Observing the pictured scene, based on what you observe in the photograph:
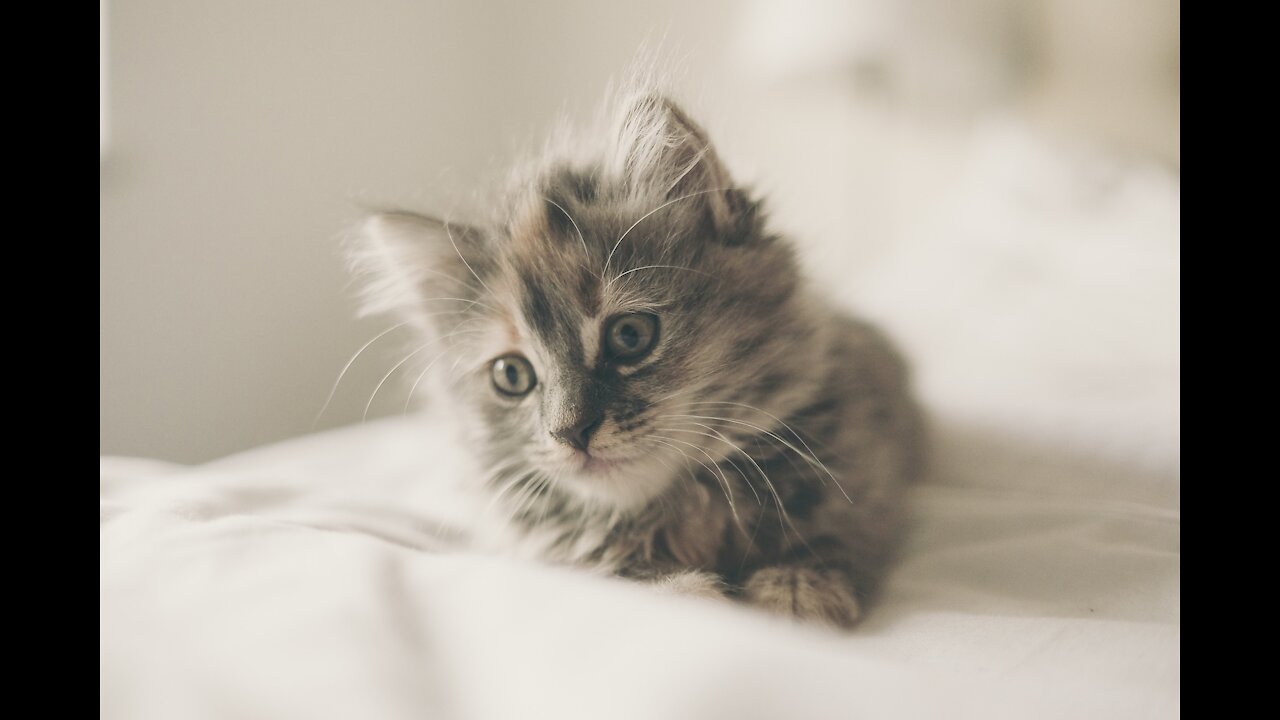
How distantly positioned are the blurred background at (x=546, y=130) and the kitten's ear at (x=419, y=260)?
13 centimetres

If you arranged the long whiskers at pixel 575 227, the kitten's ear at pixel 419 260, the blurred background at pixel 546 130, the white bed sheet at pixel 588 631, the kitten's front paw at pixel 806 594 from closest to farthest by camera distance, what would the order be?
the white bed sheet at pixel 588 631
the kitten's front paw at pixel 806 594
the long whiskers at pixel 575 227
the kitten's ear at pixel 419 260
the blurred background at pixel 546 130

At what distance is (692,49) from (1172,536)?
3.06ft

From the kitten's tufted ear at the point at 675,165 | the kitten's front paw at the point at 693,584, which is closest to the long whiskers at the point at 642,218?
the kitten's tufted ear at the point at 675,165

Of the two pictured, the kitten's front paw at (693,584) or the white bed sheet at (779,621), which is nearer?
the white bed sheet at (779,621)

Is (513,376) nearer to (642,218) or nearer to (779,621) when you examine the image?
(642,218)

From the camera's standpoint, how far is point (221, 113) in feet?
4.81

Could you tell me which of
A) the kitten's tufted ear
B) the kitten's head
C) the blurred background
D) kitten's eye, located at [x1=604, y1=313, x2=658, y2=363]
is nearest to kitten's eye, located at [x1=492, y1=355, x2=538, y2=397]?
the kitten's head

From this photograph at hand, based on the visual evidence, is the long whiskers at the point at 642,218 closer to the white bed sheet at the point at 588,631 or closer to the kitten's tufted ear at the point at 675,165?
the kitten's tufted ear at the point at 675,165

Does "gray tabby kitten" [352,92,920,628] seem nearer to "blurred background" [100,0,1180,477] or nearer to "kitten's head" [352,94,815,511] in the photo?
"kitten's head" [352,94,815,511]

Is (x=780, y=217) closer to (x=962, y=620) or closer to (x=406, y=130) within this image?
(x=962, y=620)

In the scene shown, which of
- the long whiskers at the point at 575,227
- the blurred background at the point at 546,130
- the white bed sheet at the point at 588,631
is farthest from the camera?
the blurred background at the point at 546,130

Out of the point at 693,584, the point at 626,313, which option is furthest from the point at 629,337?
the point at 693,584

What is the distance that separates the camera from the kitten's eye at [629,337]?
871 millimetres

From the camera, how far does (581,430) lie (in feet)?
2.75
